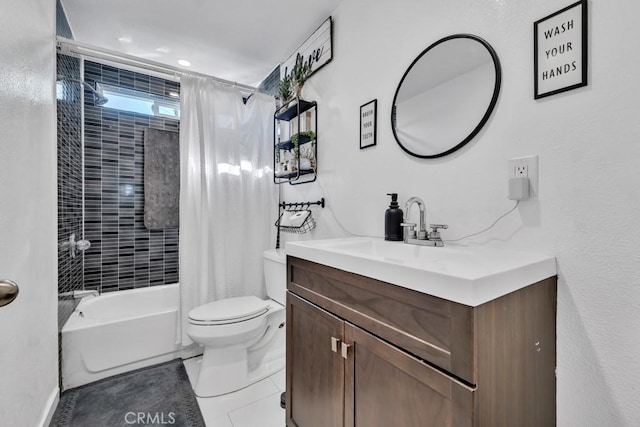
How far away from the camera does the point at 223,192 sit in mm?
2166

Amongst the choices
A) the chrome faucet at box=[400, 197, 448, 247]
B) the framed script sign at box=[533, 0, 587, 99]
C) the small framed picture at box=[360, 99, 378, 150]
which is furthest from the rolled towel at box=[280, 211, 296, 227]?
the framed script sign at box=[533, 0, 587, 99]

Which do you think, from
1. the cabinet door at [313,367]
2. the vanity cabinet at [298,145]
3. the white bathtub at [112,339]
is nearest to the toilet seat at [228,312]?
the white bathtub at [112,339]

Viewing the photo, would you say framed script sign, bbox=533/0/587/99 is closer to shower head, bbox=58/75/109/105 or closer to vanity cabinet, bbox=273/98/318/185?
vanity cabinet, bbox=273/98/318/185

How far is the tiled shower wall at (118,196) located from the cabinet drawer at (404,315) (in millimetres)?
2125

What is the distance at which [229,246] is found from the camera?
219 centimetres

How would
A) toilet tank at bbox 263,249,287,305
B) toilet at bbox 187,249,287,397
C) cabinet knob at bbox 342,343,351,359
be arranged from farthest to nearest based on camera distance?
1. toilet tank at bbox 263,249,287,305
2. toilet at bbox 187,249,287,397
3. cabinet knob at bbox 342,343,351,359

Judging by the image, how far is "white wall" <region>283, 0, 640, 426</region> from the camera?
765 millimetres

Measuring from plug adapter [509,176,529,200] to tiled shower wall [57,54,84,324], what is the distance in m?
2.29

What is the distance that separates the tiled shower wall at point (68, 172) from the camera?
1.71 metres

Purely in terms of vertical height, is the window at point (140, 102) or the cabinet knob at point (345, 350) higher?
the window at point (140, 102)

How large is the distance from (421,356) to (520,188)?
2.10ft

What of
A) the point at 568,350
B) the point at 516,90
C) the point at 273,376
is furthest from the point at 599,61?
the point at 273,376

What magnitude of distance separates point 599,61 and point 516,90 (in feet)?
0.69

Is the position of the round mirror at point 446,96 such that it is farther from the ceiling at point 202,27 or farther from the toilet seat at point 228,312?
A: the toilet seat at point 228,312
